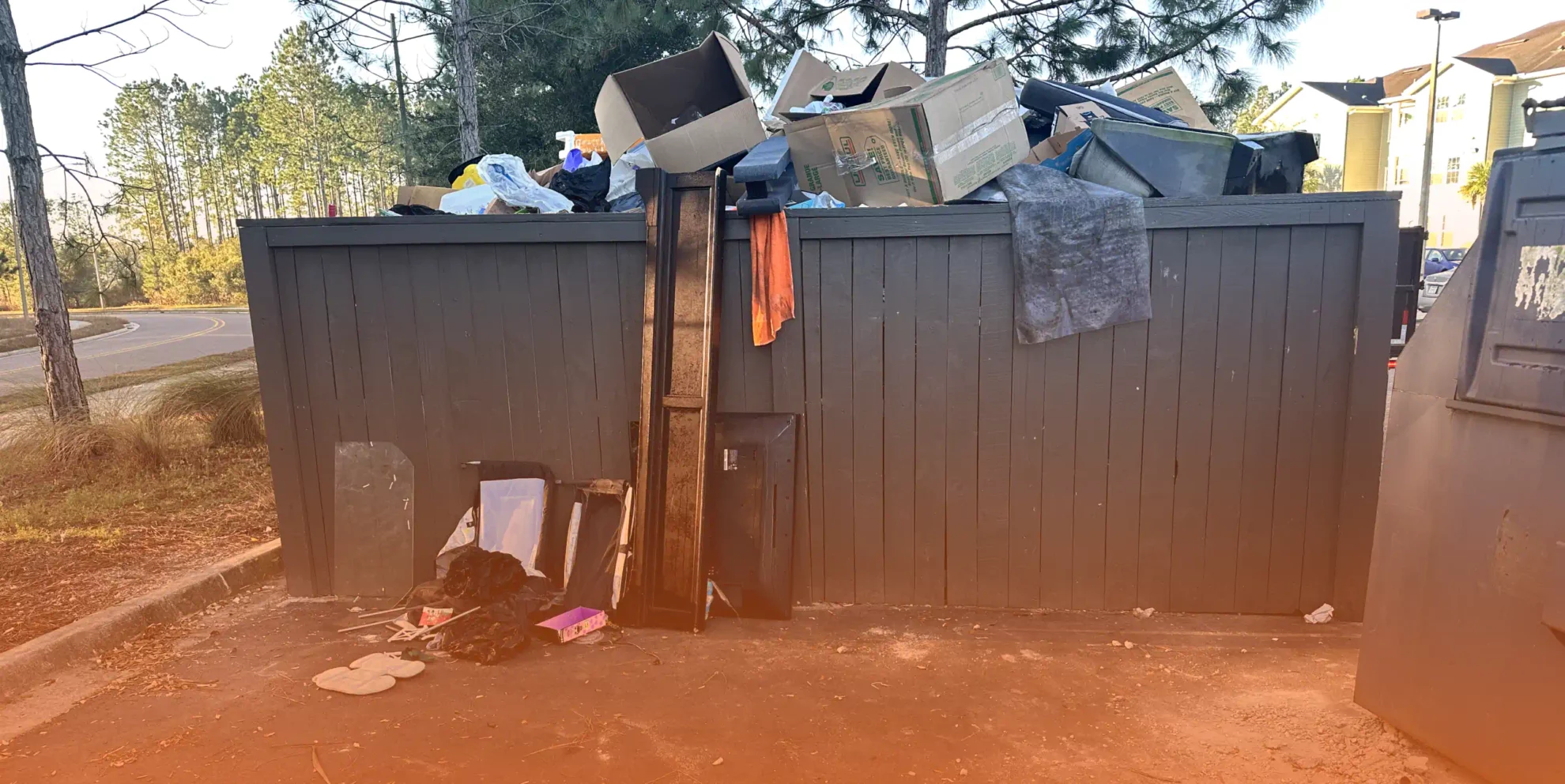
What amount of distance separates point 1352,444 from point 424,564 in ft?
14.6

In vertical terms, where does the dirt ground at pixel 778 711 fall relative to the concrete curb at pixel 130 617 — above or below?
below

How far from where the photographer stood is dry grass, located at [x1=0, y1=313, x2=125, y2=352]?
64.6 feet

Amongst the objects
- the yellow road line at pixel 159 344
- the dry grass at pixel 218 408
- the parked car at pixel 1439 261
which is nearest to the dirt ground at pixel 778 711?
the dry grass at pixel 218 408

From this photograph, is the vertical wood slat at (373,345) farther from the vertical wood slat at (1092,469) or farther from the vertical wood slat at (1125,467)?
the vertical wood slat at (1125,467)

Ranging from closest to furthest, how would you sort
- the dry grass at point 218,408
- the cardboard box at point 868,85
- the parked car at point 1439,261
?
the cardboard box at point 868,85 → the dry grass at point 218,408 → the parked car at point 1439,261

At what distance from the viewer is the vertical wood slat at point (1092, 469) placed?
152 inches

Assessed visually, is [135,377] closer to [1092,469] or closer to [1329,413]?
[1092,469]

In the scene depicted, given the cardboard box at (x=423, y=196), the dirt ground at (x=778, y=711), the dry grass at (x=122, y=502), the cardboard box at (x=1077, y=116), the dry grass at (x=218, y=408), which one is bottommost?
the dirt ground at (x=778, y=711)

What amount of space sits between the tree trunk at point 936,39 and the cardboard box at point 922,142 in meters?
4.84

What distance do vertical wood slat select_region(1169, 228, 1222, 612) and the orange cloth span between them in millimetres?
1778

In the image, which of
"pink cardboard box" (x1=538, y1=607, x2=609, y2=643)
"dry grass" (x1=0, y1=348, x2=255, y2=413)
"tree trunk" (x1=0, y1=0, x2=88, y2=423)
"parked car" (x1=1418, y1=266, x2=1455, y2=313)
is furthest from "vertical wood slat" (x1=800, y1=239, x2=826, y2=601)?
"parked car" (x1=1418, y1=266, x2=1455, y2=313)

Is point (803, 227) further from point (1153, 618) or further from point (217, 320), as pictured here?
point (217, 320)

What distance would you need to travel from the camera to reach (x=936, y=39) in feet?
28.1

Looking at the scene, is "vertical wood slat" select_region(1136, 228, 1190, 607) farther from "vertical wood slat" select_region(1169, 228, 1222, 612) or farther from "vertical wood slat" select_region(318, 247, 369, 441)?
"vertical wood slat" select_region(318, 247, 369, 441)
